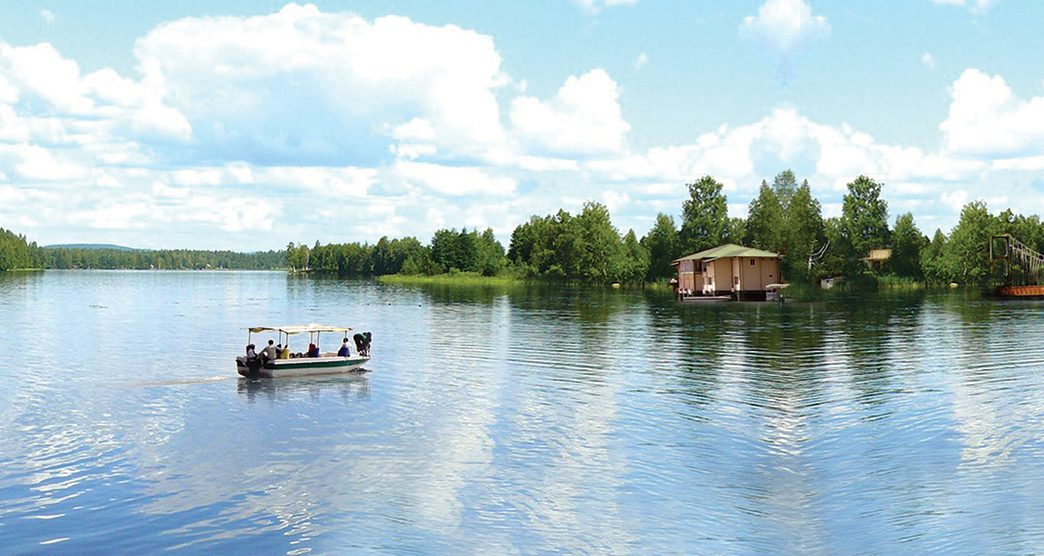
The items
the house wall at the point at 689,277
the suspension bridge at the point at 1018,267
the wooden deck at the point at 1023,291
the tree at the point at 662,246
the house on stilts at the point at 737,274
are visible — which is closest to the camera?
the house on stilts at the point at 737,274

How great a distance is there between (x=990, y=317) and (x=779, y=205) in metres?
90.9

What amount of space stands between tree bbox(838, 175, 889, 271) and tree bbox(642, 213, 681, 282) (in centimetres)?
3294

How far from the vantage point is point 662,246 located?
190 meters

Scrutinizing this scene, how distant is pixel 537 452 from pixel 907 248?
6844 inches

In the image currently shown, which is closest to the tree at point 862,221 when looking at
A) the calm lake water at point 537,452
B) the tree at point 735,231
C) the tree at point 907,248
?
the tree at point 907,248

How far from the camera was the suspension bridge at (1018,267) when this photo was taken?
138 metres

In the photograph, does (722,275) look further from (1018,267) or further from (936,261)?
(936,261)

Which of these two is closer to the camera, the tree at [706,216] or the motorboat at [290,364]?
the motorboat at [290,364]

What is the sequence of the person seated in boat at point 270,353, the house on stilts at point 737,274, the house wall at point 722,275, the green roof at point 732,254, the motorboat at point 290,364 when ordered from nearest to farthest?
the motorboat at point 290,364 < the person seated in boat at point 270,353 < the green roof at point 732,254 < the house on stilts at point 737,274 < the house wall at point 722,275

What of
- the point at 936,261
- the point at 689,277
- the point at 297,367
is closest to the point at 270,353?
the point at 297,367

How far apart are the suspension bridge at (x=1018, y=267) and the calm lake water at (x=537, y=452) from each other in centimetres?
8539

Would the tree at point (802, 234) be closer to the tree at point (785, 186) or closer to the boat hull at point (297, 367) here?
the tree at point (785, 186)

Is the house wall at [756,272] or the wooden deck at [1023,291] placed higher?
the house wall at [756,272]

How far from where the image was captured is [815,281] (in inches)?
7170
